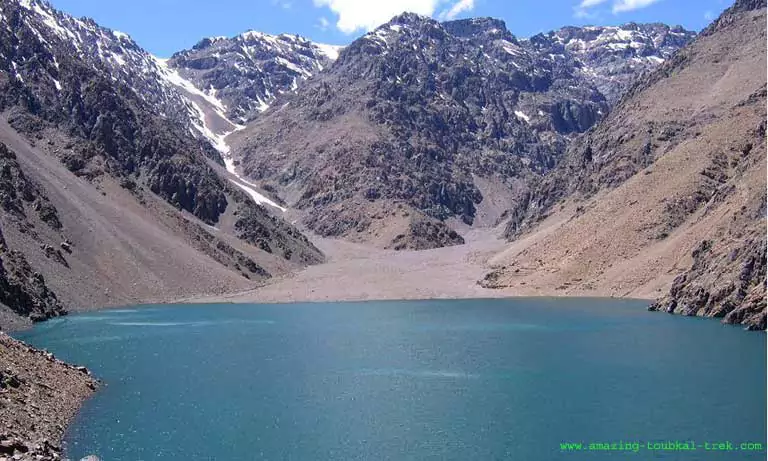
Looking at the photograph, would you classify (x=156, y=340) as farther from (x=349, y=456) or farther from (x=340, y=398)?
(x=349, y=456)

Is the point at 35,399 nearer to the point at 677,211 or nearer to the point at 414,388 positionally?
the point at 414,388

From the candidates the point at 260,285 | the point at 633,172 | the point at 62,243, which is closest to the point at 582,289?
the point at 633,172

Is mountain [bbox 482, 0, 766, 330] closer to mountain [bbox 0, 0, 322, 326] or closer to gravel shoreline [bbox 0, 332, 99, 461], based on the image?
mountain [bbox 0, 0, 322, 326]

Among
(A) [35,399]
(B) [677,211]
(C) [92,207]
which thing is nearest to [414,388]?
(A) [35,399]

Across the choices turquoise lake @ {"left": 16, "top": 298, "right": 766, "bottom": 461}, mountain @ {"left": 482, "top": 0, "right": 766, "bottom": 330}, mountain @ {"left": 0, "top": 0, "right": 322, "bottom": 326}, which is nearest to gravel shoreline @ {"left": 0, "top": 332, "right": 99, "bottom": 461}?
turquoise lake @ {"left": 16, "top": 298, "right": 766, "bottom": 461}

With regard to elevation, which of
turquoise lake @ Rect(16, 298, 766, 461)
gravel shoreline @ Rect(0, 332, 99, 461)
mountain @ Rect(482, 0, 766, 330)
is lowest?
gravel shoreline @ Rect(0, 332, 99, 461)

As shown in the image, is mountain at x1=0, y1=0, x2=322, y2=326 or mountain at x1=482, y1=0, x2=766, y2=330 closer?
mountain at x1=482, y1=0, x2=766, y2=330

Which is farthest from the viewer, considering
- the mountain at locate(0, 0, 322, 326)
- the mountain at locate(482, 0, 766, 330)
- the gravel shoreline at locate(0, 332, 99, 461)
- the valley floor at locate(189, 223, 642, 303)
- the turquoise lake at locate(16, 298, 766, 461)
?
the valley floor at locate(189, 223, 642, 303)
